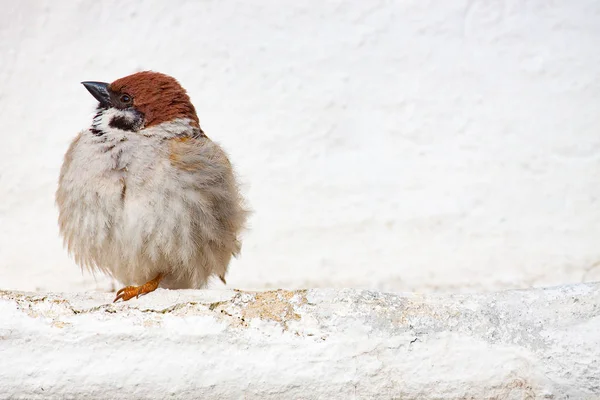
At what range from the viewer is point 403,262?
11.3 feet

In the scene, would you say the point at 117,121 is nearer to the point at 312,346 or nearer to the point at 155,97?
the point at 155,97

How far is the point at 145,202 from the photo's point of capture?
229 centimetres

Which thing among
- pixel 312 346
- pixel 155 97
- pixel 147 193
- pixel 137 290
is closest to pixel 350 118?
pixel 155 97

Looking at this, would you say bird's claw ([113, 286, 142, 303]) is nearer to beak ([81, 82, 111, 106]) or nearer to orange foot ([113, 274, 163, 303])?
orange foot ([113, 274, 163, 303])

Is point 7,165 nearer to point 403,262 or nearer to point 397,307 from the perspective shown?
point 403,262

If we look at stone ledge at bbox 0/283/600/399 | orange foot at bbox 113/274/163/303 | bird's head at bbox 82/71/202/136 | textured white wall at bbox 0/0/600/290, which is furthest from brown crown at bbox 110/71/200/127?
textured white wall at bbox 0/0/600/290

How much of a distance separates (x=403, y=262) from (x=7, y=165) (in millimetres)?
1453

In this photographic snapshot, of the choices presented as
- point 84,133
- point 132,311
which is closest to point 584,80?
point 84,133

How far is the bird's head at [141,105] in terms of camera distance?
2.46 m

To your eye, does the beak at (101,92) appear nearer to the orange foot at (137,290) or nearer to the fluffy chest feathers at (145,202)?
the fluffy chest feathers at (145,202)

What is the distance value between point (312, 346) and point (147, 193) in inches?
25.2

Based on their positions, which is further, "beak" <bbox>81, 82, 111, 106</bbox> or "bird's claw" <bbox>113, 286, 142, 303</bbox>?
"beak" <bbox>81, 82, 111, 106</bbox>

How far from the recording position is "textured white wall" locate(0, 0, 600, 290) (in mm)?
3447

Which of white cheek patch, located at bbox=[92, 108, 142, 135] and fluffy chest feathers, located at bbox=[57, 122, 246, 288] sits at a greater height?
white cheek patch, located at bbox=[92, 108, 142, 135]
